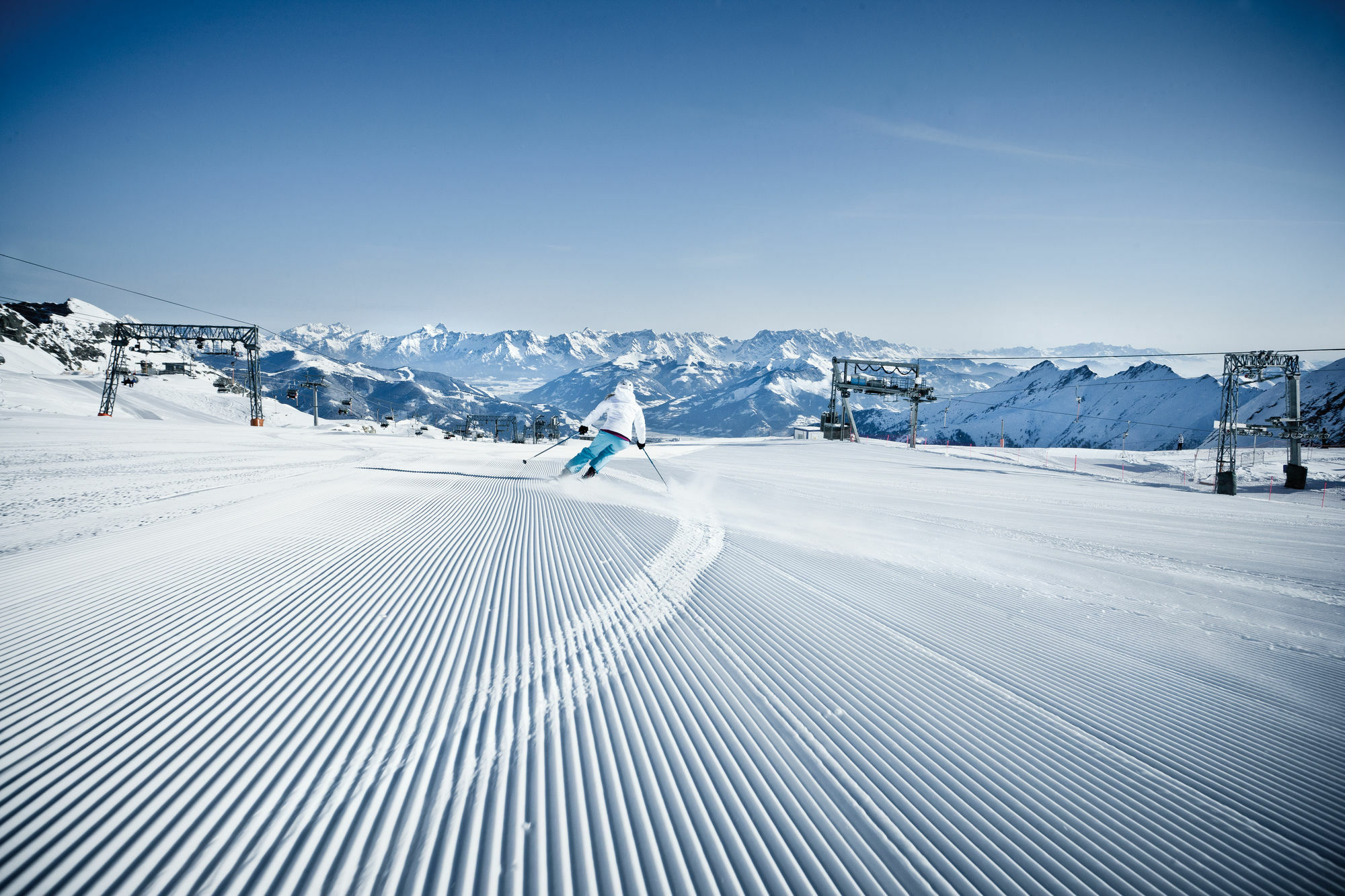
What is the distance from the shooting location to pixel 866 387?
4197cm

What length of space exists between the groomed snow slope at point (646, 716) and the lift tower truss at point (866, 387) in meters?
32.5

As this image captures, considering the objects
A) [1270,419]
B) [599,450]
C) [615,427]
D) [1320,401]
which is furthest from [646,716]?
[1320,401]

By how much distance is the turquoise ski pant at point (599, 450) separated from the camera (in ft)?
43.7

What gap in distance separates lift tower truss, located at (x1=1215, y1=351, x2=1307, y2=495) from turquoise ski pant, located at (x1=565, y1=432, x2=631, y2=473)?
1129 inches

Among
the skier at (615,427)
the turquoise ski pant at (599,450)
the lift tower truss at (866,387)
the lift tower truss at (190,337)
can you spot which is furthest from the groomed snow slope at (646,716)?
the lift tower truss at (190,337)

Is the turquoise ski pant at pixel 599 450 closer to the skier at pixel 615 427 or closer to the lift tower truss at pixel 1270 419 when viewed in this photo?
the skier at pixel 615 427

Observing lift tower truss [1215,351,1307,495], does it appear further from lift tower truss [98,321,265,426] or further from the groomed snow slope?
lift tower truss [98,321,265,426]

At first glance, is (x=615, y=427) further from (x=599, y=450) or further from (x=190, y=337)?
(x=190, y=337)

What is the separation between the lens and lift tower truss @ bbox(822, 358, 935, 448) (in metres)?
39.7

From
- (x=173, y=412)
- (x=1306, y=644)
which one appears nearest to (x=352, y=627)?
(x=1306, y=644)

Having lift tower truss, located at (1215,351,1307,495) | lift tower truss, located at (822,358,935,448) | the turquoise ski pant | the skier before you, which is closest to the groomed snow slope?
the skier

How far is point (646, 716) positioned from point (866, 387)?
138ft

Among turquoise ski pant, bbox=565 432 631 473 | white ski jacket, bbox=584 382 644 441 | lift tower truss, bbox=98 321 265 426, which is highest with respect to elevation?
lift tower truss, bbox=98 321 265 426

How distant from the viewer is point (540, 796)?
2.36 metres
